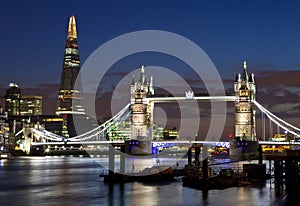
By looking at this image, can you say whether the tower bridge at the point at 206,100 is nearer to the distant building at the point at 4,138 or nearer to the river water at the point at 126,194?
the distant building at the point at 4,138

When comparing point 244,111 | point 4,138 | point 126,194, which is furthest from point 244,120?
point 126,194

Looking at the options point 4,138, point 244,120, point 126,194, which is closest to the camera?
point 126,194

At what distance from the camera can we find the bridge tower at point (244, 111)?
95.1 meters

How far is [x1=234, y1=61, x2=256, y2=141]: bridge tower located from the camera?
312 ft

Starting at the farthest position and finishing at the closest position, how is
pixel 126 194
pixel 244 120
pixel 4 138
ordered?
pixel 4 138 → pixel 244 120 → pixel 126 194

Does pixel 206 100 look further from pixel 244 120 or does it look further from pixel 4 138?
pixel 4 138

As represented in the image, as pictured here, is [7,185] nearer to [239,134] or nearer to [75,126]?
[239,134]

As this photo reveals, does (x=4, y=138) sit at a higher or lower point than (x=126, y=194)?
higher

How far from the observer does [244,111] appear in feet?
318

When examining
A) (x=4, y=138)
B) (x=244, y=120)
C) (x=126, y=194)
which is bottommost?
(x=126, y=194)

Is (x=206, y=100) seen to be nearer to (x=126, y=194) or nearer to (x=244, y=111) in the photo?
(x=244, y=111)

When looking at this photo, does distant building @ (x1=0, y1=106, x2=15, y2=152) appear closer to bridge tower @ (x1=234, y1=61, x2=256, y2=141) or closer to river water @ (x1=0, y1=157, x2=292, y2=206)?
bridge tower @ (x1=234, y1=61, x2=256, y2=141)

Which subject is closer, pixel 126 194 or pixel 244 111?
pixel 126 194

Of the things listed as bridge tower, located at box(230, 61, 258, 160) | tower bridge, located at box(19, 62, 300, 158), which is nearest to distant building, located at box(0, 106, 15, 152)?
tower bridge, located at box(19, 62, 300, 158)
